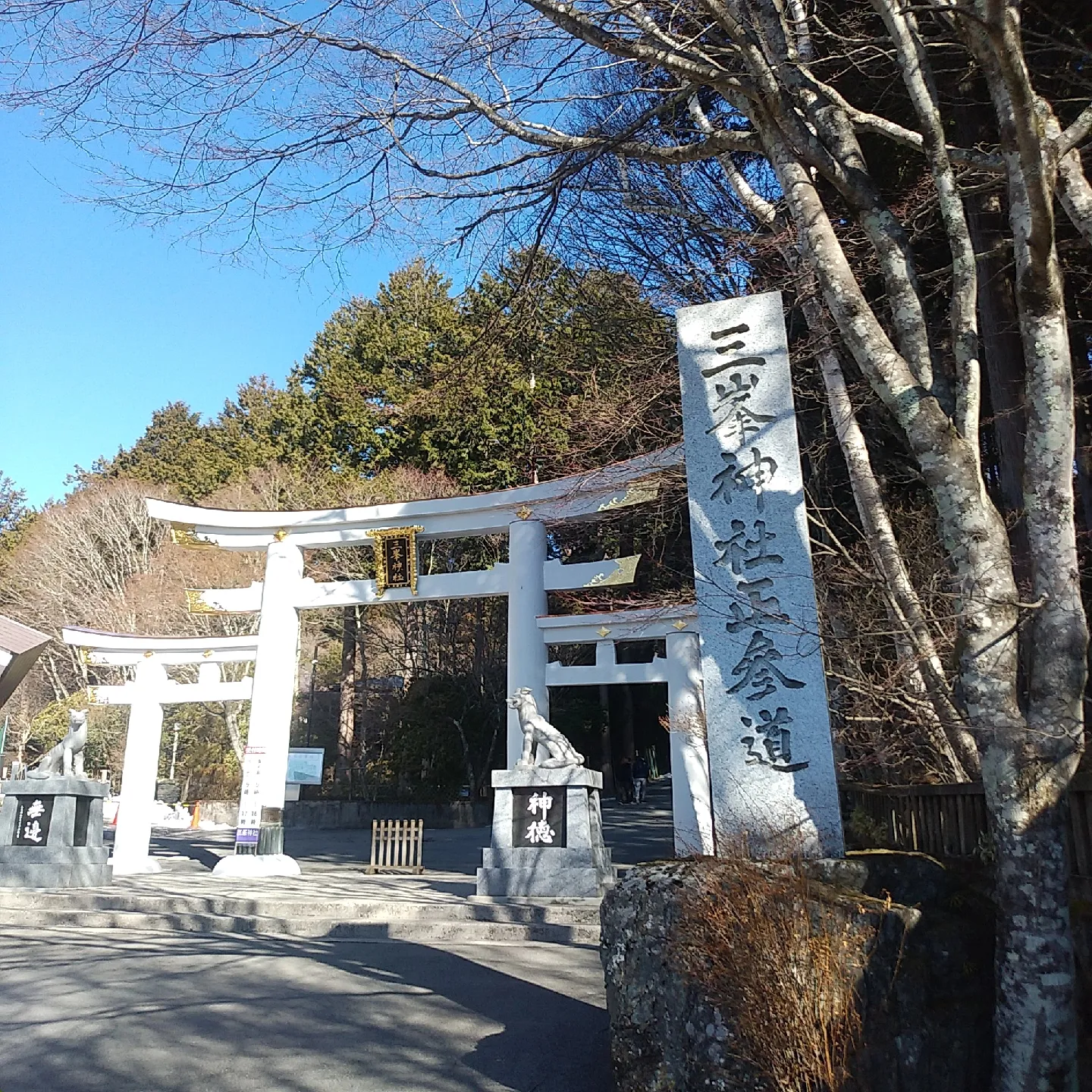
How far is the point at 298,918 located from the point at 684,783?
540 centimetres

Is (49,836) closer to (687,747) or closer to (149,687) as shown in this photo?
(149,687)

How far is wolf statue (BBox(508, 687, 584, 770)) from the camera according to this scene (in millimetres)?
9719

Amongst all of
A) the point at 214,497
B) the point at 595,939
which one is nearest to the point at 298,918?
the point at 595,939

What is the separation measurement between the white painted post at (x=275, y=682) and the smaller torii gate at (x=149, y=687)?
63 centimetres

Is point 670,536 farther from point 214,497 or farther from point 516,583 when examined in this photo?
point 214,497

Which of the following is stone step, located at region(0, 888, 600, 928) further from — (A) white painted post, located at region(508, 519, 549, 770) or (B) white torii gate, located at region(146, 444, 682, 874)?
(A) white painted post, located at region(508, 519, 549, 770)

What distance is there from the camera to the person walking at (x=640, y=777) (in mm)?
24953

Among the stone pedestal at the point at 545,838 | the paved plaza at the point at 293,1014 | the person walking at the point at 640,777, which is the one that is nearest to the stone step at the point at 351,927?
the paved plaza at the point at 293,1014

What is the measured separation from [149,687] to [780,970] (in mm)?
13109

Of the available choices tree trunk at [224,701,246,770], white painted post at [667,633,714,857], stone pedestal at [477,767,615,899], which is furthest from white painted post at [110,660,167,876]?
white painted post at [667,633,714,857]

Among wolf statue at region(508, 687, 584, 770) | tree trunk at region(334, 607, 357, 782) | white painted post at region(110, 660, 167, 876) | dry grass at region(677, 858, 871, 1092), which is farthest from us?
tree trunk at region(334, 607, 357, 782)

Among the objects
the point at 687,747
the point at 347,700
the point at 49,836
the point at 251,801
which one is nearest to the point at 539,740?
the point at 687,747

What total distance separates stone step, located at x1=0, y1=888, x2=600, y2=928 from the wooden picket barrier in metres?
Result: 3.31

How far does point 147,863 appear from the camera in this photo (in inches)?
516
